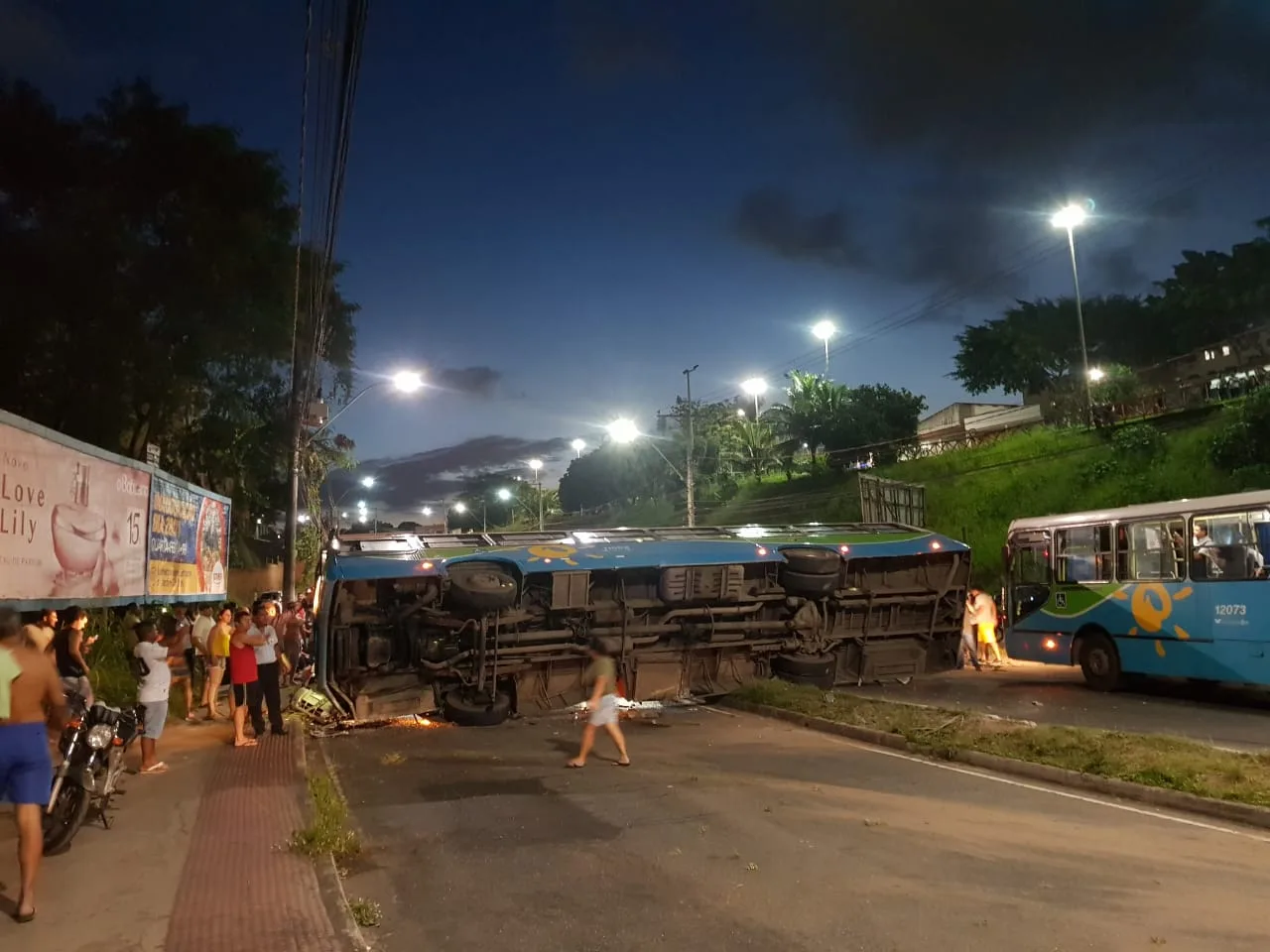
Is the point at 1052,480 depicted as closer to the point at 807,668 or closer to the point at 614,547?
the point at 807,668

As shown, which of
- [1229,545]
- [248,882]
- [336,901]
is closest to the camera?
[336,901]

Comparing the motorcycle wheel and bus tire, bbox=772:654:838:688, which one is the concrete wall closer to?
bus tire, bbox=772:654:838:688

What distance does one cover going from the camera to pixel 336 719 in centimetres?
1248

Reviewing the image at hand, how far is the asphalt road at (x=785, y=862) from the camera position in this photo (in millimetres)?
5105

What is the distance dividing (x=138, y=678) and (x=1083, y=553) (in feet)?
44.7

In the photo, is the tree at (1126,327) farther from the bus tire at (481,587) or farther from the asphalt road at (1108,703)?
the bus tire at (481,587)

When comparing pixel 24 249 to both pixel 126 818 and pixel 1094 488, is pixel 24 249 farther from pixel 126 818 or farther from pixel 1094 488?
pixel 1094 488

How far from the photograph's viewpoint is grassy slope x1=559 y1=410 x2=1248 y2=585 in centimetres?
2861

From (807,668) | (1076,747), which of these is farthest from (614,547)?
(1076,747)

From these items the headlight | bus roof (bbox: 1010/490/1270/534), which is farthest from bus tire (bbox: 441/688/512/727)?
bus roof (bbox: 1010/490/1270/534)

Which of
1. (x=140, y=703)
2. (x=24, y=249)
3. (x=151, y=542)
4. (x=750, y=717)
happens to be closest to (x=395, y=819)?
(x=140, y=703)

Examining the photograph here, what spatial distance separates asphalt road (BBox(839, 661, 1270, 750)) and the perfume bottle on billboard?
10576 mm

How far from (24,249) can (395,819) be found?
60.1 feet

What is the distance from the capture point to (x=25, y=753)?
5.18m
